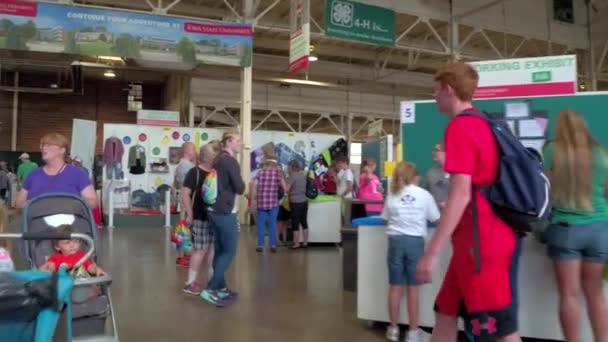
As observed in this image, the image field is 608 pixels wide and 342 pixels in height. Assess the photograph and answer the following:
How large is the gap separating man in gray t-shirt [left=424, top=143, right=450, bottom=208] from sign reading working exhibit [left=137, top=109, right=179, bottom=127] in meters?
9.94

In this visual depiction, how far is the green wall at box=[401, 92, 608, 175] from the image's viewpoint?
407cm

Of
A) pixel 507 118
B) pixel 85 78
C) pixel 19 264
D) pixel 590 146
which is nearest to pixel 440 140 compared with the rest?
pixel 507 118

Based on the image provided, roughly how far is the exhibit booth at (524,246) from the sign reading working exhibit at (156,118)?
9.63 metres

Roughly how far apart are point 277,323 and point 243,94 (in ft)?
26.8

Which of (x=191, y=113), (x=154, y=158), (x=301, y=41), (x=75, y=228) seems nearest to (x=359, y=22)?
(x=301, y=41)

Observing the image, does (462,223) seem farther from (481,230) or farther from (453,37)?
(453,37)

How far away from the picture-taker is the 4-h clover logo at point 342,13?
10.9m

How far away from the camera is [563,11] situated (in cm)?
1505

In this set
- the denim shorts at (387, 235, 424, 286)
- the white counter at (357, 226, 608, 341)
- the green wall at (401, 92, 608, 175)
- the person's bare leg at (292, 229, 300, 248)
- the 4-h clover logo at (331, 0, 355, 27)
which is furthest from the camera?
the 4-h clover logo at (331, 0, 355, 27)

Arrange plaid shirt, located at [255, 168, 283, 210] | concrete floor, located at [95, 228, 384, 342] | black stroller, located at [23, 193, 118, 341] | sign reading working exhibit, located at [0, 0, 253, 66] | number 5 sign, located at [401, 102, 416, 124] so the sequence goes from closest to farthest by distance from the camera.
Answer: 1. black stroller, located at [23, 193, 118, 341]
2. concrete floor, located at [95, 228, 384, 342]
3. number 5 sign, located at [401, 102, 416, 124]
4. plaid shirt, located at [255, 168, 283, 210]
5. sign reading working exhibit, located at [0, 0, 253, 66]

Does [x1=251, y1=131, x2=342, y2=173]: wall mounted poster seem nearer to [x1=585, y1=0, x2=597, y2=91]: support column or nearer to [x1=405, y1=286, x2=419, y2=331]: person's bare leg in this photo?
[x1=585, y1=0, x2=597, y2=91]: support column

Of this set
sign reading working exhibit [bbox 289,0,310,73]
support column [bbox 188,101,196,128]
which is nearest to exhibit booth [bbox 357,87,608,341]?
sign reading working exhibit [bbox 289,0,310,73]

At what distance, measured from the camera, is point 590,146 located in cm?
281

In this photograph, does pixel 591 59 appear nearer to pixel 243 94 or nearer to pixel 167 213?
pixel 243 94
